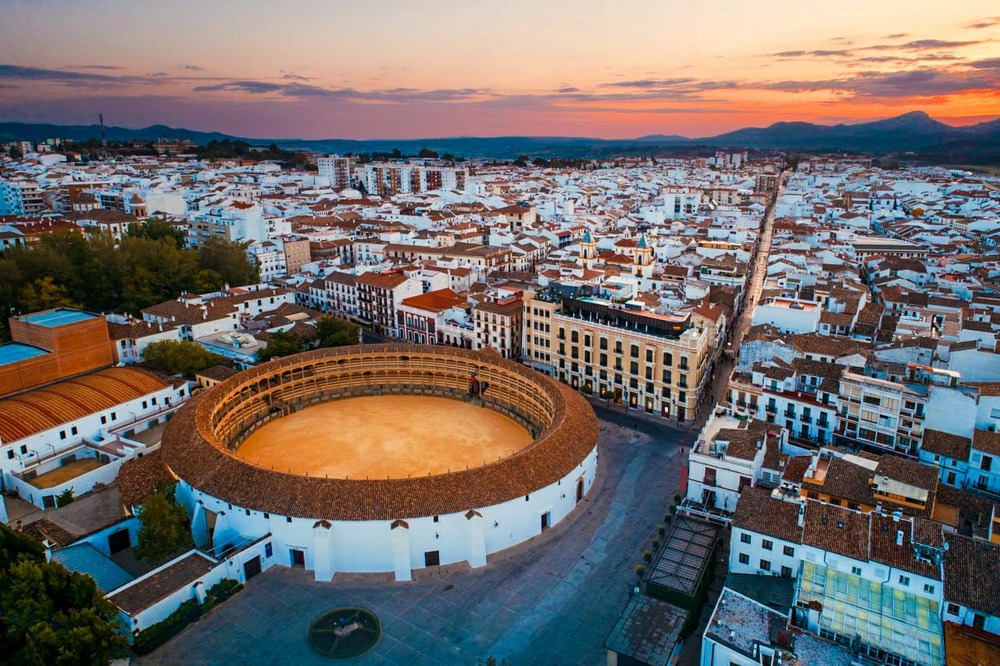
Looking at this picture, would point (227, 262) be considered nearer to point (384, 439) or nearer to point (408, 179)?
point (384, 439)

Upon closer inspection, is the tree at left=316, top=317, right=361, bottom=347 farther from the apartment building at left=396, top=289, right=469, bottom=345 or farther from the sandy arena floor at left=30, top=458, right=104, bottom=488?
the sandy arena floor at left=30, top=458, right=104, bottom=488

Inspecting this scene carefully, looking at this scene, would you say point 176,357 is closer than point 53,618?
No

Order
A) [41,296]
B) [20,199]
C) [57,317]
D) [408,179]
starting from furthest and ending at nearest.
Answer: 1. [408,179]
2. [20,199]
3. [41,296]
4. [57,317]

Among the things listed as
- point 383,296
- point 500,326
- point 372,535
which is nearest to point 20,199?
point 383,296

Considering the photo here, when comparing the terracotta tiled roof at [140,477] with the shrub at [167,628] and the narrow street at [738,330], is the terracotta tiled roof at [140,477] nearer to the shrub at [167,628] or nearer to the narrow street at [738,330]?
the shrub at [167,628]

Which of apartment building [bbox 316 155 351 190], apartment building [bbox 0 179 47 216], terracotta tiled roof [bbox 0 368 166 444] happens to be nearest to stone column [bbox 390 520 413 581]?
terracotta tiled roof [bbox 0 368 166 444]

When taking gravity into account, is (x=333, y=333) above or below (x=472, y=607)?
above
